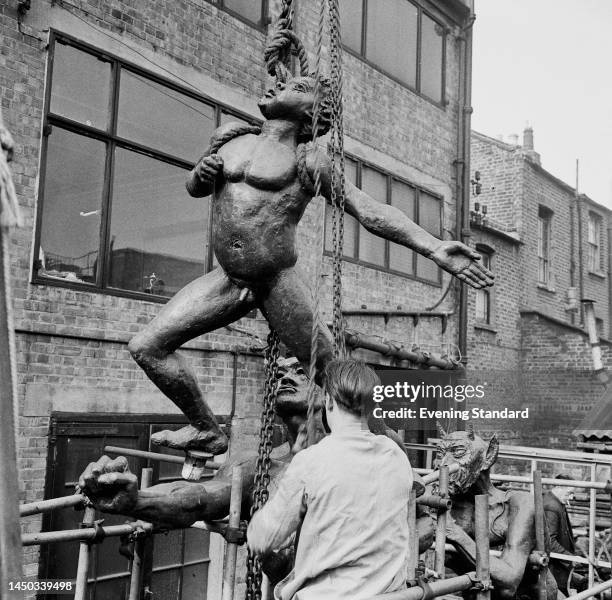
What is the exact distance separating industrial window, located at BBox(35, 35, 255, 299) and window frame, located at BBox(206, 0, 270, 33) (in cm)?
113

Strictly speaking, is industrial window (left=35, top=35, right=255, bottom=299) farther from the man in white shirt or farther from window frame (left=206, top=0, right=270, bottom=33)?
the man in white shirt

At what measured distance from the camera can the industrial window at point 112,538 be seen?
261 inches

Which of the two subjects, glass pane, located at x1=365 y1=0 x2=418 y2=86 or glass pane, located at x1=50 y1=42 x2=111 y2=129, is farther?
glass pane, located at x1=365 y1=0 x2=418 y2=86

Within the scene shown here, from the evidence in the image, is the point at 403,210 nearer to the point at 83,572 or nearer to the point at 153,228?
the point at 153,228

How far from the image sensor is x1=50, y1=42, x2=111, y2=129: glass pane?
6.88 metres

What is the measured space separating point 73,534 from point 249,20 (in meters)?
6.92

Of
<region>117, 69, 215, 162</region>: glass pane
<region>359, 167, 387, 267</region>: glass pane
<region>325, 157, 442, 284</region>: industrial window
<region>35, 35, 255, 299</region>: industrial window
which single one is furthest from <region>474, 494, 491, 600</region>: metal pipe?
<region>359, 167, 387, 267</region>: glass pane

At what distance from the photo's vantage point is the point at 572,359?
16047mm

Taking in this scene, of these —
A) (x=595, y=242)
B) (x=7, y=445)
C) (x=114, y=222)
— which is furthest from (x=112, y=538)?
(x=595, y=242)

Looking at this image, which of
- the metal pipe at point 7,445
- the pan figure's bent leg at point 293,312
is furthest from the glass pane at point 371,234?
the metal pipe at point 7,445

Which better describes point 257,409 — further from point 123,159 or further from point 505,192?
point 505,192

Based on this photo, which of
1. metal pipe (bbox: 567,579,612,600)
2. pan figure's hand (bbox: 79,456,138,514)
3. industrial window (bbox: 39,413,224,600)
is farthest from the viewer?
industrial window (bbox: 39,413,224,600)

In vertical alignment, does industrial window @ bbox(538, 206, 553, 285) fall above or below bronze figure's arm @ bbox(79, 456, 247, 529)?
above

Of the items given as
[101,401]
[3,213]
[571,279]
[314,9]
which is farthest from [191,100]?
[571,279]
